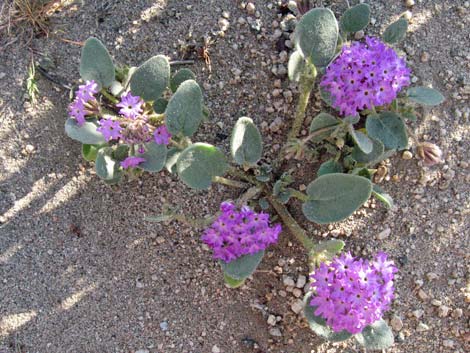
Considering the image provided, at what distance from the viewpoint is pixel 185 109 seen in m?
A: 2.32

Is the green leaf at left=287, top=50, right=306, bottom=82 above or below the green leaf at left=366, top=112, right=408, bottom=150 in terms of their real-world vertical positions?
above

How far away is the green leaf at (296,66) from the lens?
8.24 ft

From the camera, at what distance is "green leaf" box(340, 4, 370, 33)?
8.57ft

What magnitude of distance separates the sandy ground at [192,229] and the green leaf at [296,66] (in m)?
0.28

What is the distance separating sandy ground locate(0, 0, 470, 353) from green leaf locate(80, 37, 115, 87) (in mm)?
340

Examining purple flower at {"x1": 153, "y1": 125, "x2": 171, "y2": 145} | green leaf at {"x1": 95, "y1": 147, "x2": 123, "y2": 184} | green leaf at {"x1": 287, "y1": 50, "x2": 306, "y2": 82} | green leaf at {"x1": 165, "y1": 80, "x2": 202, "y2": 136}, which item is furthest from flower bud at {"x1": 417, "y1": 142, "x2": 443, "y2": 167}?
green leaf at {"x1": 95, "y1": 147, "x2": 123, "y2": 184}

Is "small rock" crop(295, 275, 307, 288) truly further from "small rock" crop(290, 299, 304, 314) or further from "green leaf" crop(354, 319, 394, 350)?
"green leaf" crop(354, 319, 394, 350)

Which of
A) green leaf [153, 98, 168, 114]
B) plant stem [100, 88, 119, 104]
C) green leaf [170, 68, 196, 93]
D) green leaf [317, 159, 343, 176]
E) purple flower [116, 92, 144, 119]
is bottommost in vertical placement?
green leaf [317, 159, 343, 176]

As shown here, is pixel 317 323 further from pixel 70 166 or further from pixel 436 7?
pixel 436 7

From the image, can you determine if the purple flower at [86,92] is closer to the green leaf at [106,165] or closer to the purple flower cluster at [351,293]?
the green leaf at [106,165]

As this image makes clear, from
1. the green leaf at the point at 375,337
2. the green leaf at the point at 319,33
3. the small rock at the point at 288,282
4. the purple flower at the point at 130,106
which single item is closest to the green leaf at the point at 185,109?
the purple flower at the point at 130,106

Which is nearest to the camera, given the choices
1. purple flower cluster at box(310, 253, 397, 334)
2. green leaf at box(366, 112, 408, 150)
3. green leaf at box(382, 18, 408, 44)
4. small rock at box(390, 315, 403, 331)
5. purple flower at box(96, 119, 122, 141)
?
purple flower cluster at box(310, 253, 397, 334)

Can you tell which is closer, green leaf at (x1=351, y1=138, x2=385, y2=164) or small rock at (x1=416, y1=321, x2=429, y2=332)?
green leaf at (x1=351, y1=138, x2=385, y2=164)

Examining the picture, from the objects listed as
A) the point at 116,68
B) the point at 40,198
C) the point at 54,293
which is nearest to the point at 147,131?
the point at 116,68
